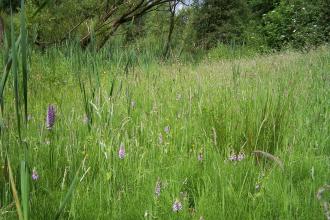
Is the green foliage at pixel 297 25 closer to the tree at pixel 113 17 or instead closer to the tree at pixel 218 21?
the tree at pixel 218 21

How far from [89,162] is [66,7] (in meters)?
7.44

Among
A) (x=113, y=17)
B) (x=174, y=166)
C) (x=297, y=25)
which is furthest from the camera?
(x=297, y=25)

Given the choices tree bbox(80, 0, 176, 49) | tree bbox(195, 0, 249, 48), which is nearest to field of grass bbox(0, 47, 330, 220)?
tree bbox(80, 0, 176, 49)

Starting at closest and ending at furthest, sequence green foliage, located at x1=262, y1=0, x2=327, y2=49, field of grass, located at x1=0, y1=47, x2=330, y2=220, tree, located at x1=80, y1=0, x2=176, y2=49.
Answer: field of grass, located at x1=0, y1=47, x2=330, y2=220 → tree, located at x1=80, y1=0, x2=176, y2=49 → green foliage, located at x1=262, y1=0, x2=327, y2=49

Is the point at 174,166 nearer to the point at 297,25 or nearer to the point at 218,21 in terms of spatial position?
the point at 297,25

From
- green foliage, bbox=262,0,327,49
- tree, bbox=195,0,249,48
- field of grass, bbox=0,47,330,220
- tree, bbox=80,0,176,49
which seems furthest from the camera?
tree, bbox=195,0,249,48

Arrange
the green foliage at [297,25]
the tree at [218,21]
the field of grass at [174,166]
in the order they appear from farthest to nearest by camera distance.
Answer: the tree at [218,21] → the green foliage at [297,25] → the field of grass at [174,166]

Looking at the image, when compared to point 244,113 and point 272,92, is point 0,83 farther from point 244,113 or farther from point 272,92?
point 272,92

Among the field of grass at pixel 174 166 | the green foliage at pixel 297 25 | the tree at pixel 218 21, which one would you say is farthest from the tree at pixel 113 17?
the tree at pixel 218 21

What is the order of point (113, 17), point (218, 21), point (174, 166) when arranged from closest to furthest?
point (174, 166) < point (113, 17) < point (218, 21)

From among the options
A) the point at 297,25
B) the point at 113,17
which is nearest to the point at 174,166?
the point at 113,17

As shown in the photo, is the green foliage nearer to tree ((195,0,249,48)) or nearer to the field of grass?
tree ((195,0,249,48))

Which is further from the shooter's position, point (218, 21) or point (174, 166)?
point (218, 21)

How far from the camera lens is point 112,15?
9.27m
